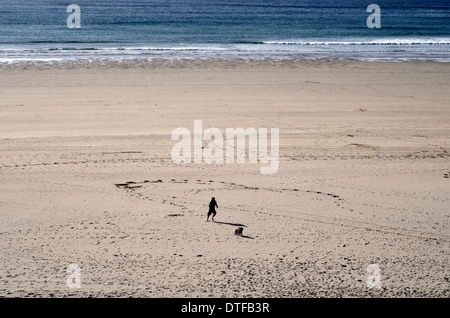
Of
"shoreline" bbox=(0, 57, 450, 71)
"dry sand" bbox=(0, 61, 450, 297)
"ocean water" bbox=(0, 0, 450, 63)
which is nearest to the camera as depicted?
"dry sand" bbox=(0, 61, 450, 297)

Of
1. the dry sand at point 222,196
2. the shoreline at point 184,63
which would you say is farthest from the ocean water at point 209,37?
the dry sand at point 222,196

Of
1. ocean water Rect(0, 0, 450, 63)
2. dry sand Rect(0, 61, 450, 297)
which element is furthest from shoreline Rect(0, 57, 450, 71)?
dry sand Rect(0, 61, 450, 297)

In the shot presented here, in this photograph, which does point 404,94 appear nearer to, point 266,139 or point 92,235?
point 266,139

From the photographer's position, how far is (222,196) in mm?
10875

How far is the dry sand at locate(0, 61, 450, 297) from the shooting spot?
7.82 meters

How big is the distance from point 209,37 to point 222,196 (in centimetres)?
3160

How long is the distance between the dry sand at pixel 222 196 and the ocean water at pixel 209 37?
1109 cm

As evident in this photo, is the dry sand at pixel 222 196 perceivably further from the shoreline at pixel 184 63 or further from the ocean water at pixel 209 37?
the ocean water at pixel 209 37

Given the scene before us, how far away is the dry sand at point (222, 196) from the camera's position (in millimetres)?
7820

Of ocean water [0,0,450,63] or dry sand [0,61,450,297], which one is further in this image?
ocean water [0,0,450,63]

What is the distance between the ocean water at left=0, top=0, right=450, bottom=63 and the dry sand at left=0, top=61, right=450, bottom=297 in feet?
36.4

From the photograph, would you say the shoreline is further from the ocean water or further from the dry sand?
the dry sand

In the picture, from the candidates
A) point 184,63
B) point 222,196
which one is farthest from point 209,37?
point 222,196
